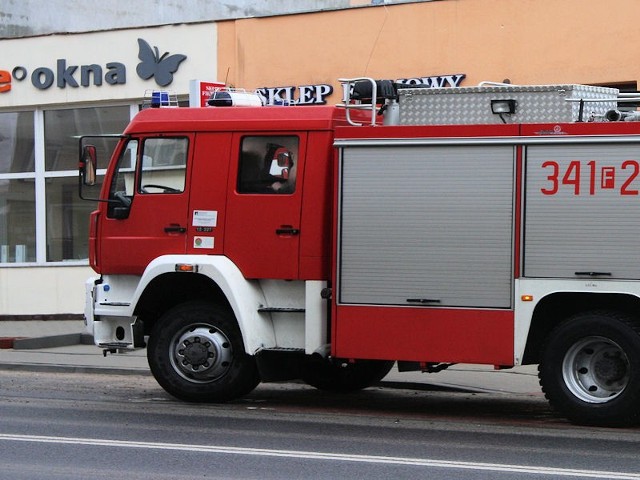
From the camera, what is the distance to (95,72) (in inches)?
822

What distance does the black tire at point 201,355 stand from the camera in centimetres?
1141

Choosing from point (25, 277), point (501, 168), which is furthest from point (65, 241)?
point (501, 168)

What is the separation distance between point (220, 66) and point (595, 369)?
11264 millimetres

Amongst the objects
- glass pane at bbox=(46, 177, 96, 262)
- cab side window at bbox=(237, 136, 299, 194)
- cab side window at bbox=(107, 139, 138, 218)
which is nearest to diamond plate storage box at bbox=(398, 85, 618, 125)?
cab side window at bbox=(237, 136, 299, 194)

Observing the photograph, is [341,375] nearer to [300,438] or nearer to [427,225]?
[427,225]

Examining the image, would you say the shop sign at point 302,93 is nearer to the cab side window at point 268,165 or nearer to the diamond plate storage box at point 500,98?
the cab side window at point 268,165

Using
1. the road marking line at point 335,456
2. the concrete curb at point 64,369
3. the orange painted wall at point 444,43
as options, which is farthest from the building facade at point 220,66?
the road marking line at point 335,456

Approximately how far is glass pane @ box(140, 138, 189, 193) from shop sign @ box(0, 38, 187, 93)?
8.49m

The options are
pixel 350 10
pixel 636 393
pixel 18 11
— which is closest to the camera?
pixel 636 393

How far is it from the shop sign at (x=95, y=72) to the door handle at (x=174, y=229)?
8.98m

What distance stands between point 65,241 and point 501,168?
13.1 m

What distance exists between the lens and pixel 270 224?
11.3 m

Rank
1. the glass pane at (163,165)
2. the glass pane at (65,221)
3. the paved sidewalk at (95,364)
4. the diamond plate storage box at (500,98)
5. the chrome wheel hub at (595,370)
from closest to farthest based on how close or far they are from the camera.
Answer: the chrome wheel hub at (595,370) < the diamond plate storage box at (500,98) < the glass pane at (163,165) < the paved sidewalk at (95,364) < the glass pane at (65,221)

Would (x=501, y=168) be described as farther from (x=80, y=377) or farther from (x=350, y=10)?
(x=350, y=10)
